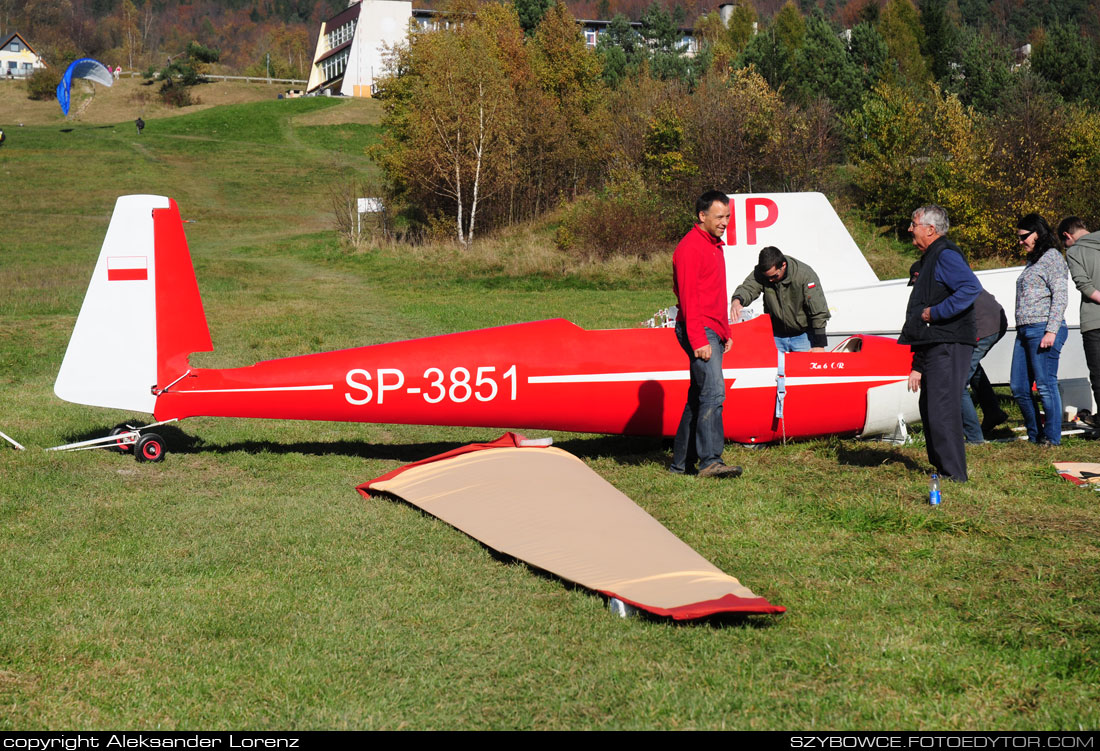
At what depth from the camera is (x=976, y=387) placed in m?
9.11

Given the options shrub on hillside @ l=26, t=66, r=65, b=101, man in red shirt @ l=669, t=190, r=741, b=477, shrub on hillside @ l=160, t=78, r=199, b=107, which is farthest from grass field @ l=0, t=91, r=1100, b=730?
shrub on hillside @ l=26, t=66, r=65, b=101

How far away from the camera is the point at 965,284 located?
21.2 ft

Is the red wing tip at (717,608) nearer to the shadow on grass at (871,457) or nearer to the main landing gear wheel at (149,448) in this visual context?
the shadow on grass at (871,457)

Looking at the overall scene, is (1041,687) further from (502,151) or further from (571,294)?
(502,151)

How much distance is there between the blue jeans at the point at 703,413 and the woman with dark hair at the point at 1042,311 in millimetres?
2954

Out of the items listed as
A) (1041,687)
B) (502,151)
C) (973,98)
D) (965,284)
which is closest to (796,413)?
(965,284)

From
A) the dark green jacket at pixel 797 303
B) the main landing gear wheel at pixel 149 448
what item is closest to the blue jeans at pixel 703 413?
the dark green jacket at pixel 797 303

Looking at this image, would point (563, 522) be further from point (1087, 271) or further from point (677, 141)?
point (677, 141)

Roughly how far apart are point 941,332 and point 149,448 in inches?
251

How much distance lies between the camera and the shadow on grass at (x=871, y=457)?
7.61m

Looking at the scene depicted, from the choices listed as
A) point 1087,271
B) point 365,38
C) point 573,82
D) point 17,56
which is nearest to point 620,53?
point 573,82

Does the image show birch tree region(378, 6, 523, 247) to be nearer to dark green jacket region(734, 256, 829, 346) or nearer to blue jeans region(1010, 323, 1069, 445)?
Answer: dark green jacket region(734, 256, 829, 346)

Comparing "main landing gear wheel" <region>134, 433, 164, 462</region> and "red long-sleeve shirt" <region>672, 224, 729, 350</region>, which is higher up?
"red long-sleeve shirt" <region>672, 224, 729, 350</region>

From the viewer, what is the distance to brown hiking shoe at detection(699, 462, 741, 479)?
709 cm
